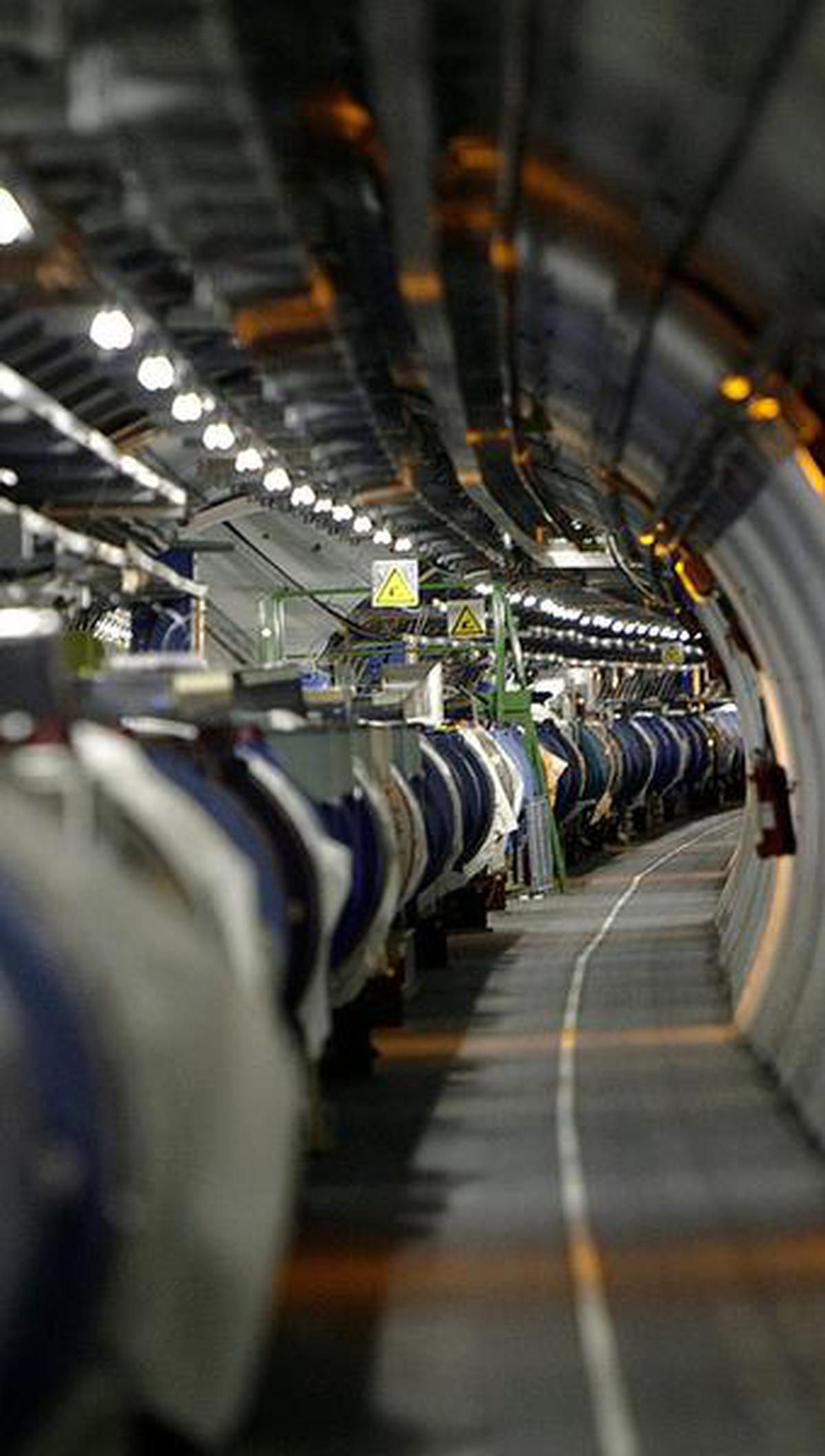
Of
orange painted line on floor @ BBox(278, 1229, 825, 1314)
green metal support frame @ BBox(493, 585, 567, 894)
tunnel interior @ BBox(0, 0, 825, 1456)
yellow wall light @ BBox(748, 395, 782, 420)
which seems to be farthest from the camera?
green metal support frame @ BBox(493, 585, 567, 894)

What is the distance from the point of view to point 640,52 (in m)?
9.71

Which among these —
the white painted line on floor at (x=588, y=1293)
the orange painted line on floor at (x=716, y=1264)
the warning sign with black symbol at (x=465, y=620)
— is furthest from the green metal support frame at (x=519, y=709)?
the orange painted line on floor at (x=716, y=1264)

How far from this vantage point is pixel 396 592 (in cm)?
3294

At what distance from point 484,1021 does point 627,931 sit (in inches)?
317

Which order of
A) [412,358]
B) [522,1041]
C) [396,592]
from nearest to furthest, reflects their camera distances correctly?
[412,358] < [522,1041] < [396,592]

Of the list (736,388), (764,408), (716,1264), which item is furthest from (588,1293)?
(764,408)

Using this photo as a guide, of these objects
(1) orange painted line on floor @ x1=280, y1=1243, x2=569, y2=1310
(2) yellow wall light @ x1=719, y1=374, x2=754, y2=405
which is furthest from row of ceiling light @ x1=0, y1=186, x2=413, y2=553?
(1) orange painted line on floor @ x1=280, y1=1243, x2=569, y2=1310

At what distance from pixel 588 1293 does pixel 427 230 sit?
4.25 meters

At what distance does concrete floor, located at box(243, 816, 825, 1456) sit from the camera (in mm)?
8742

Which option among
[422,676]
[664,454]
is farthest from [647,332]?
[422,676]

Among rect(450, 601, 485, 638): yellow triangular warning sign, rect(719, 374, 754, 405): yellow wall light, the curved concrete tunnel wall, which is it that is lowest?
the curved concrete tunnel wall

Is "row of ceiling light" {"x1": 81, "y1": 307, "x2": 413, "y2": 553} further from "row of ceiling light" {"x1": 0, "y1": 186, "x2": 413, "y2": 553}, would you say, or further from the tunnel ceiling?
the tunnel ceiling

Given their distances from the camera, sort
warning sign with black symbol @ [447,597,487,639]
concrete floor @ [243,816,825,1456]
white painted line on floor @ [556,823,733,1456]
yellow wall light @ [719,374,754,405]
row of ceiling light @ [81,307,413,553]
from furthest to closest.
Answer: warning sign with black symbol @ [447,597,487,639], row of ceiling light @ [81,307,413,553], yellow wall light @ [719,374,754,405], concrete floor @ [243,816,825,1456], white painted line on floor @ [556,823,733,1456]

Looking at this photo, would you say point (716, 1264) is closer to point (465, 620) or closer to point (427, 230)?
point (427, 230)
